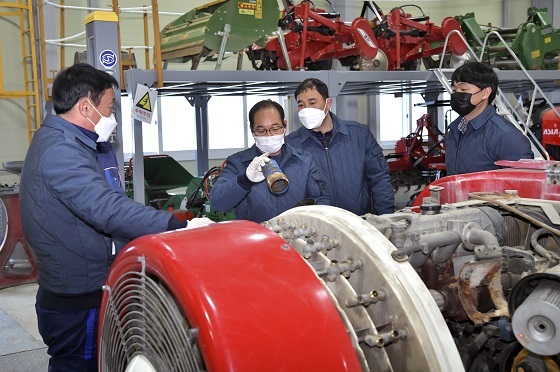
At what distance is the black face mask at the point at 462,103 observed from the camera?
3.68 meters

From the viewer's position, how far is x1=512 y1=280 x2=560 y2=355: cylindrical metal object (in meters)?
1.28

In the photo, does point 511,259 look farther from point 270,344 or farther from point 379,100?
point 379,100

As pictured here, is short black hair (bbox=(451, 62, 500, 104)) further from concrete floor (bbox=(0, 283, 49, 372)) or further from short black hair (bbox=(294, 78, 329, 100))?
concrete floor (bbox=(0, 283, 49, 372))

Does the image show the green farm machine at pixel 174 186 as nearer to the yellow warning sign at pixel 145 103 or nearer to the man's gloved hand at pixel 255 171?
the yellow warning sign at pixel 145 103

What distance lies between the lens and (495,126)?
353cm

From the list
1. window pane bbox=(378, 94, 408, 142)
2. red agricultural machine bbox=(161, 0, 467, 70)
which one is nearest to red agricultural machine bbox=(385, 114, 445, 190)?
red agricultural machine bbox=(161, 0, 467, 70)

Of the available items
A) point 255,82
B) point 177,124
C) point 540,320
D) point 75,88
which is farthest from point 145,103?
point 177,124

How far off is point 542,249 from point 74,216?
168 cm

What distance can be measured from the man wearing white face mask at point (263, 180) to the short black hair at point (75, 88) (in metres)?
0.78

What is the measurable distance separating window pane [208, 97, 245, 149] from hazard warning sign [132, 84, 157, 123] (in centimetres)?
848

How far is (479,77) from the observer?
3678 millimetres

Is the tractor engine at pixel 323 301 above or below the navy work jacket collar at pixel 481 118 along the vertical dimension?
below

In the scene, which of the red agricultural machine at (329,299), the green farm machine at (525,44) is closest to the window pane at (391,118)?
the green farm machine at (525,44)

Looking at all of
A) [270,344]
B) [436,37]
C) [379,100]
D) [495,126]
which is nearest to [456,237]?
[270,344]
